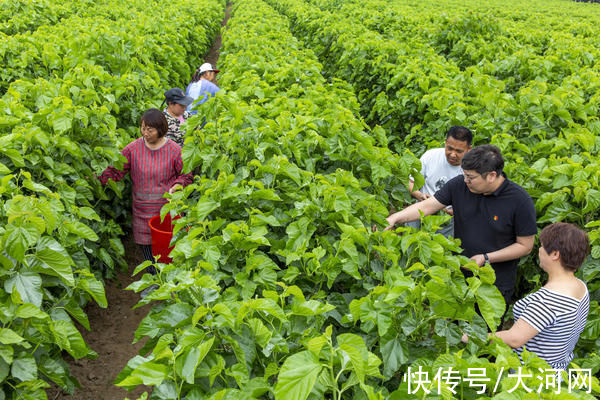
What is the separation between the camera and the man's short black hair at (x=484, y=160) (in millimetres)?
3205

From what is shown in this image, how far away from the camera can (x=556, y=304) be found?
2541mm

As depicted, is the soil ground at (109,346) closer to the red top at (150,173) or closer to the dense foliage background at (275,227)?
the dense foliage background at (275,227)

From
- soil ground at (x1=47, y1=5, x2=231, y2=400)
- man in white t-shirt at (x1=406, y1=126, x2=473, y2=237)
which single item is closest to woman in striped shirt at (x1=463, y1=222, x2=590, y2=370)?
man in white t-shirt at (x1=406, y1=126, x2=473, y2=237)

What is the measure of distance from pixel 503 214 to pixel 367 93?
599cm

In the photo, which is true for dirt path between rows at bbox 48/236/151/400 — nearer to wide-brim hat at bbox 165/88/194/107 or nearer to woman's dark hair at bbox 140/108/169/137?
woman's dark hair at bbox 140/108/169/137

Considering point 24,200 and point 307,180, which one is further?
point 307,180

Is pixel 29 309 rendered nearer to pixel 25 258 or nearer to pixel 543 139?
pixel 25 258

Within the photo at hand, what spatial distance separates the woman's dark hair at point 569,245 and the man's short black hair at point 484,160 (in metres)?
0.71

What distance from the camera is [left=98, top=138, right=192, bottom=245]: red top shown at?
169 inches

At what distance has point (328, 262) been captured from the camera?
2359 mm

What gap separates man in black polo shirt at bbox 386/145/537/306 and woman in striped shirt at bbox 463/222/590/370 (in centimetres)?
64

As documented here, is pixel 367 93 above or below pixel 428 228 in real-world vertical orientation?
below

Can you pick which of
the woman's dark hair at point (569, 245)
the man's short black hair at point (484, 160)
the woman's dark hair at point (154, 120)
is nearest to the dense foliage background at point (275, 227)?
the woman's dark hair at point (154, 120)

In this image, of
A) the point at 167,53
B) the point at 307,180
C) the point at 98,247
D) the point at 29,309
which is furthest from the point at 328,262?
the point at 167,53
